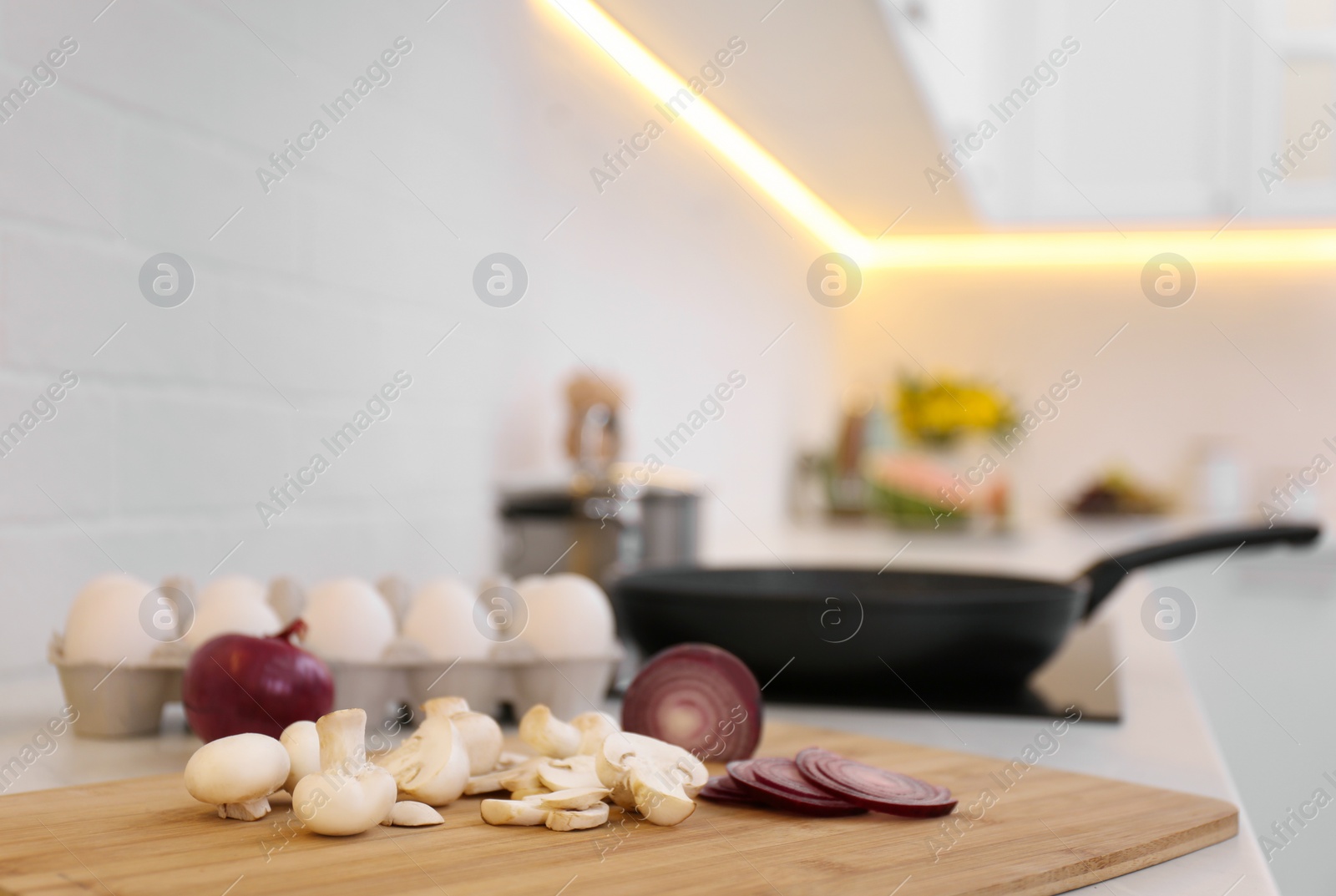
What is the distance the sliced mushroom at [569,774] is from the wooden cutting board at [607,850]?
3 centimetres

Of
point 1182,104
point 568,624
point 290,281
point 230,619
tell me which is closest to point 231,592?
point 230,619

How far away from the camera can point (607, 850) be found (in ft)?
1.48

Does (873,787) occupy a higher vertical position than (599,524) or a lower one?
lower

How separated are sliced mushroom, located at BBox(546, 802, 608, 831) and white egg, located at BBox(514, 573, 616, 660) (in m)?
0.22

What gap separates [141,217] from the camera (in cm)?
85

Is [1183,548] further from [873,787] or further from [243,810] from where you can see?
[243,810]

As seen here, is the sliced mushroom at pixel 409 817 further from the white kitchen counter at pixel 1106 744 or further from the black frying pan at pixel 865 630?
the black frying pan at pixel 865 630

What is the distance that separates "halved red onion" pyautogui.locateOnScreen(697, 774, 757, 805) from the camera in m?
0.53

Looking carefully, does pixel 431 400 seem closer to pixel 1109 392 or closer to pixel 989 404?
pixel 989 404

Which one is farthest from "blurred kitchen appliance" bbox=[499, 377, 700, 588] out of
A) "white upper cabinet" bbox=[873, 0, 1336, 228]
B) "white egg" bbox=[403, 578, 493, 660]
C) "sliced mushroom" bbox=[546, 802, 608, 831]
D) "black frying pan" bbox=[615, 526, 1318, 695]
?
"white upper cabinet" bbox=[873, 0, 1336, 228]

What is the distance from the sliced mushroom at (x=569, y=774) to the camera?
515 millimetres

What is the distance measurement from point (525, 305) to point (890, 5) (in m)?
0.52

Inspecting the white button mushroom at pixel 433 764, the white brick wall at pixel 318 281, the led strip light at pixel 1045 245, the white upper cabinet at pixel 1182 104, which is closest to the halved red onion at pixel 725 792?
the white button mushroom at pixel 433 764

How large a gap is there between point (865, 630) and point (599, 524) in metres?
0.46
